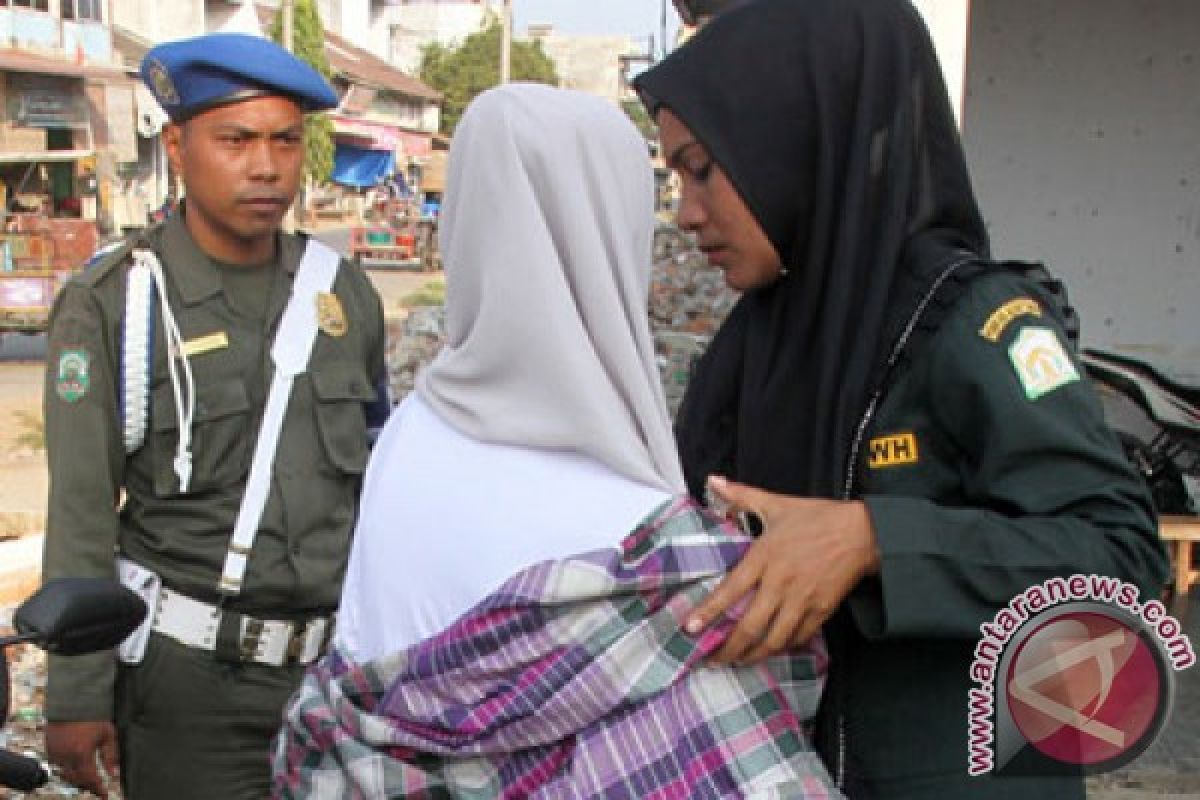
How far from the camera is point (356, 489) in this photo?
253cm

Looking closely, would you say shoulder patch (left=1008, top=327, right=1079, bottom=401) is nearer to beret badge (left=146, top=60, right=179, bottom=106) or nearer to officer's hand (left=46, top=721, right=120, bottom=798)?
officer's hand (left=46, top=721, right=120, bottom=798)

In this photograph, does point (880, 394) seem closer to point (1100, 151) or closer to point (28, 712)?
point (28, 712)

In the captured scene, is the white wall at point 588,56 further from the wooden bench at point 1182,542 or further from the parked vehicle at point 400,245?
the wooden bench at point 1182,542

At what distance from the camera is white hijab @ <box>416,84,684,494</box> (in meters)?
1.37

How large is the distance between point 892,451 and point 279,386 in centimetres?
139

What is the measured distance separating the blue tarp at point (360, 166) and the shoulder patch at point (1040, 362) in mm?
50341

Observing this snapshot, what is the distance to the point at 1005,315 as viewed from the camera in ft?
4.40

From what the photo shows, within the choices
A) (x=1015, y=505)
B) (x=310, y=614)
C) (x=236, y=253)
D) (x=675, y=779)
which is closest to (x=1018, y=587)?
(x=1015, y=505)

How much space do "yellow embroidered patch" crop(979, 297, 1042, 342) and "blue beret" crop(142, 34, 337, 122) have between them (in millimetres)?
1621

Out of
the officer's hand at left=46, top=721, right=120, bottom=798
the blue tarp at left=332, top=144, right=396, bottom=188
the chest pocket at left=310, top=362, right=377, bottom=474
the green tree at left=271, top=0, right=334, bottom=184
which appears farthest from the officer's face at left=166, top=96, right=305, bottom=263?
the blue tarp at left=332, top=144, right=396, bottom=188

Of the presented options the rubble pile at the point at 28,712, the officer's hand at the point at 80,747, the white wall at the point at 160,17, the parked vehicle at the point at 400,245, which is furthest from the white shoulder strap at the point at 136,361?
the white wall at the point at 160,17

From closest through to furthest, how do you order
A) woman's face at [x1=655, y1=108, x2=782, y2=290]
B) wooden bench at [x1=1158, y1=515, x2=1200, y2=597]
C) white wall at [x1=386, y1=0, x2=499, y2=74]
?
woman's face at [x1=655, y1=108, x2=782, y2=290] < wooden bench at [x1=1158, y1=515, x2=1200, y2=597] < white wall at [x1=386, y1=0, x2=499, y2=74]

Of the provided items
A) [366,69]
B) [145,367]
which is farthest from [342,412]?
[366,69]

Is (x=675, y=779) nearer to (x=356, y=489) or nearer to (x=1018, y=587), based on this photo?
(x=1018, y=587)
